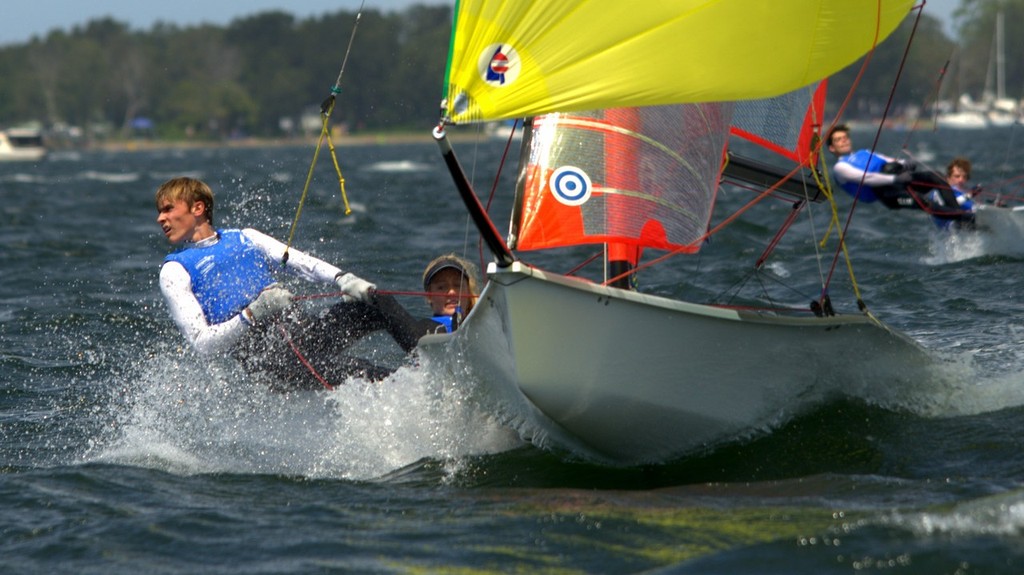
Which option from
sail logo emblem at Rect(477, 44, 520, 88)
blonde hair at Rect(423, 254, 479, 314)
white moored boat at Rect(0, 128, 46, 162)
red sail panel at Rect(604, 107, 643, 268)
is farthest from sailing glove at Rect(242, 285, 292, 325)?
white moored boat at Rect(0, 128, 46, 162)

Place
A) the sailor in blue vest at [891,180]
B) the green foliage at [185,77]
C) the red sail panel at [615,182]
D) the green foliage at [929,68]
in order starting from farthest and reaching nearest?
the green foliage at [185,77], the green foliage at [929,68], the sailor in blue vest at [891,180], the red sail panel at [615,182]

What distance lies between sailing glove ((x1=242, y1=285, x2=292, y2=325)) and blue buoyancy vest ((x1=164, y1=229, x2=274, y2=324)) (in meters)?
0.16

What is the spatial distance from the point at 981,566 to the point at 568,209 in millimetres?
2022

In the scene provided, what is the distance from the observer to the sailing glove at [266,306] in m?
5.45

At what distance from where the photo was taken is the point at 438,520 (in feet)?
15.6

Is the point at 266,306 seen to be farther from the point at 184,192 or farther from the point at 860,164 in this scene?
the point at 860,164

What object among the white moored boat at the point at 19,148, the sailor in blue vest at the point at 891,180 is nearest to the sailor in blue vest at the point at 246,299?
the sailor in blue vest at the point at 891,180

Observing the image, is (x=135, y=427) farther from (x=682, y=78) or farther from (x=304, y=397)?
(x=682, y=78)

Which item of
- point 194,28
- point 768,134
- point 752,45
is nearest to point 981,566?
point 752,45

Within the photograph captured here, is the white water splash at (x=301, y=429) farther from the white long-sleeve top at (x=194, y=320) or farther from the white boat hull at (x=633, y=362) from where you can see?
the white long-sleeve top at (x=194, y=320)

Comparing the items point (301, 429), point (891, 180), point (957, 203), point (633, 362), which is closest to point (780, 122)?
point (633, 362)

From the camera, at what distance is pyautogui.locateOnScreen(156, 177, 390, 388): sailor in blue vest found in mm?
5484

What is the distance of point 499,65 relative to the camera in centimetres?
462

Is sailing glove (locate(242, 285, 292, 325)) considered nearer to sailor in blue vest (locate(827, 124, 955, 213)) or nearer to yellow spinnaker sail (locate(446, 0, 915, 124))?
yellow spinnaker sail (locate(446, 0, 915, 124))
